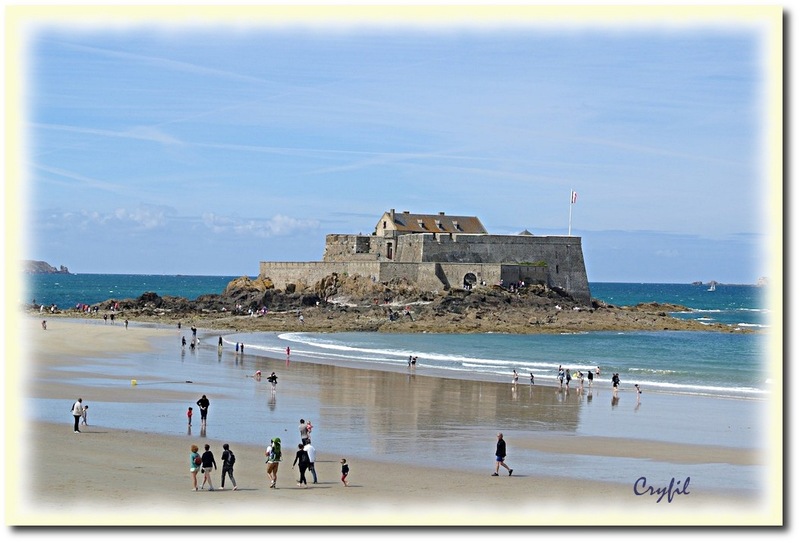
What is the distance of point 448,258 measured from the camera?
202 ft

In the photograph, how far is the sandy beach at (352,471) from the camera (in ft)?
39.5

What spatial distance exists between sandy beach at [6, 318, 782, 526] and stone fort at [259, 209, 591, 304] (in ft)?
110

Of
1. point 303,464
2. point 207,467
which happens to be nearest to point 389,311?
point 303,464

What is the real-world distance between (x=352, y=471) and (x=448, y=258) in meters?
46.0

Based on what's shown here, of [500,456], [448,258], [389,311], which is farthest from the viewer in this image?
[448,258]

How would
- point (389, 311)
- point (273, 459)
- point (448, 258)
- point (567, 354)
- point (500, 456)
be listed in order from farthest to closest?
point (448, 258) < point (389, 311) < point (567, 354) < point (500, 456) < point (273, 459)

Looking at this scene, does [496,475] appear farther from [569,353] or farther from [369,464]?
[569,353]

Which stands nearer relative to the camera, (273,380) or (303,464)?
(303,464)

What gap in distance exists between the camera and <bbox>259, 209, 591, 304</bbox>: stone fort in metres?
60.1

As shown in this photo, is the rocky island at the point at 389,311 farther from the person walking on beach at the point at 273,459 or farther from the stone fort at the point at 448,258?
the person walking on beach at the point at 273,459

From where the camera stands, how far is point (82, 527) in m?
10.6

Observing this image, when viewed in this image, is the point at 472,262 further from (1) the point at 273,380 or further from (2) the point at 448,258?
(1) the point at 273,380

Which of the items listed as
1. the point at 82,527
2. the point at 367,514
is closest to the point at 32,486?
the point at 82,527

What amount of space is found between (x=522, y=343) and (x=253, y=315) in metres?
19.4
